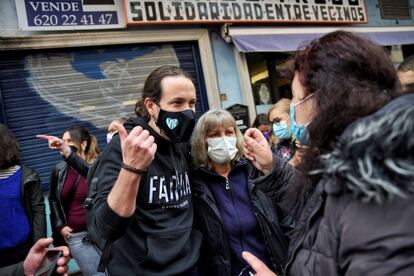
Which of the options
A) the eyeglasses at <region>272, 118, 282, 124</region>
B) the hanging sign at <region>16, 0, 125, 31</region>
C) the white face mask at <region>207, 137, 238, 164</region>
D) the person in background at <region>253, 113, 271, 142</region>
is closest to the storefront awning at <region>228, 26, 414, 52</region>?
the person in background at <region>253, 113, 271, 142</region>

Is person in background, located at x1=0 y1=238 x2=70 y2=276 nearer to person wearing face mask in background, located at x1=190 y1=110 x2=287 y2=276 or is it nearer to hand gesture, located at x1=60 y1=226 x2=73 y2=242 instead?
person wearing face mask in background, located at x1=190 y1=110 x2=287 y2=276

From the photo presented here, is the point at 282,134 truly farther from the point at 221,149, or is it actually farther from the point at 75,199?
the point at 75,199

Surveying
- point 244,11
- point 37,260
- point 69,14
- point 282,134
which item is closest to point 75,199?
point 37,260

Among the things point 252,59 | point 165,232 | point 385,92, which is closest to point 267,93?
point 252,59

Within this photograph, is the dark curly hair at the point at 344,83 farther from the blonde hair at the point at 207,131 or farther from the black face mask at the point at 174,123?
the blonde hair at the point at 207,131

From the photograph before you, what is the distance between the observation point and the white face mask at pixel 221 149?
245 centimetres

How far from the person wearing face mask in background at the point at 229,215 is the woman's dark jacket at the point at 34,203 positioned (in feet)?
4.98

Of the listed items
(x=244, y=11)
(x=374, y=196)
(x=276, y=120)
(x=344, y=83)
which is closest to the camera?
(x=374, y=196)

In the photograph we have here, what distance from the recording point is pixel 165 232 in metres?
1.83

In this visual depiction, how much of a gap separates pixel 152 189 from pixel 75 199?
2.07 metres

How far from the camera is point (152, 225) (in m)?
1.83

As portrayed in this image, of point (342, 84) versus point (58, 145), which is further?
point (58, 145)

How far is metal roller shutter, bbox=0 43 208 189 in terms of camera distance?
4.98m

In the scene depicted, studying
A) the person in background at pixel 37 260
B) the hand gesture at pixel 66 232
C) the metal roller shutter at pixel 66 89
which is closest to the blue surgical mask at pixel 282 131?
the hand gesture at pixel 66 232
